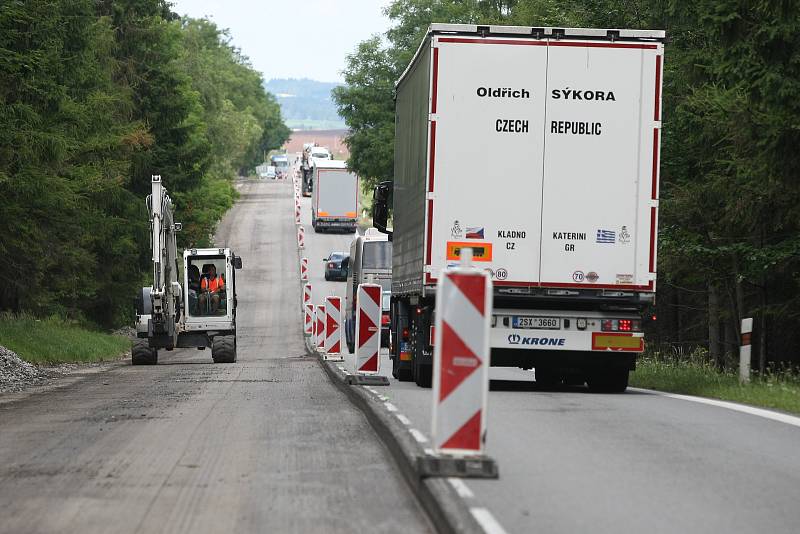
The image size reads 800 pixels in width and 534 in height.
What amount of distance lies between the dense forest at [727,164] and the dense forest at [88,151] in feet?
33.9

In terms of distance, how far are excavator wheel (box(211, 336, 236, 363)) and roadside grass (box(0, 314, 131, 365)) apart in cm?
352

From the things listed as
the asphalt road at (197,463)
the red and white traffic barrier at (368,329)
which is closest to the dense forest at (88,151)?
the asphalt road at (197,463)

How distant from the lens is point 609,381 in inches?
720

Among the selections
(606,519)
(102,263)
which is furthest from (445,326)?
(102,263)

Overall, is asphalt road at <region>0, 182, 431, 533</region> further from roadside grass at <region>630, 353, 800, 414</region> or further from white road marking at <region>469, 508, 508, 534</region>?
roadside grass at <region>630, 353, 800, 414</region>

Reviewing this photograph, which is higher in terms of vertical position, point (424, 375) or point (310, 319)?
point (424, 375)

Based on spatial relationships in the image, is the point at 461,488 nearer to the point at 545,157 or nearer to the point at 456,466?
the point at 456,466

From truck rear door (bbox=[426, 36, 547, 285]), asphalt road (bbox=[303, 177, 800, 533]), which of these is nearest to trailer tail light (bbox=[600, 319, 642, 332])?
truck rear door (bbox=[426, 36, 547, 285])

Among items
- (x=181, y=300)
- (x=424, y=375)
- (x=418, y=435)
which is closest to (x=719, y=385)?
(x=424, y=375)

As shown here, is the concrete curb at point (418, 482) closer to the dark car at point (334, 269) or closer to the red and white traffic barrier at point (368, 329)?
the red and white traffic barrier at point (368, 329)

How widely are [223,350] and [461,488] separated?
76.8 ft

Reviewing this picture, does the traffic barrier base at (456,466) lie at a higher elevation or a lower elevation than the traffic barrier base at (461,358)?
lower

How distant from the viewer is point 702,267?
27.1 metres

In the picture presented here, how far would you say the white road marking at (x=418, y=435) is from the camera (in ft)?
34.9
